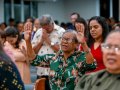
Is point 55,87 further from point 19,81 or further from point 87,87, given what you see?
point 87,87

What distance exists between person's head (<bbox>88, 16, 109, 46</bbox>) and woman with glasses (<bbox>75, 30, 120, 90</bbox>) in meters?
2.11

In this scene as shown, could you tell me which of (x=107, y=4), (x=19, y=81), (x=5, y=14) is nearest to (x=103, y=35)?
(x=19, y=81)

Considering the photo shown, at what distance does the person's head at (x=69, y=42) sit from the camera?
5262mm

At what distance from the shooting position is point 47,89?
6152mm

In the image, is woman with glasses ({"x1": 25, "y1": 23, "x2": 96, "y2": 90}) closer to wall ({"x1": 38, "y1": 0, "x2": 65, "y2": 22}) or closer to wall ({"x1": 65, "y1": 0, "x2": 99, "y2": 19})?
wall ({"x1": 38, "y1": 0, "x2": 65, "y2": 22})

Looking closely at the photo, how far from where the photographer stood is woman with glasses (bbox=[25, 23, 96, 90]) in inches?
200

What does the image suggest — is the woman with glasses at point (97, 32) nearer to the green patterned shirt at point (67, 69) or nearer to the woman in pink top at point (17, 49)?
the green patterned shirt at point (67, 69)

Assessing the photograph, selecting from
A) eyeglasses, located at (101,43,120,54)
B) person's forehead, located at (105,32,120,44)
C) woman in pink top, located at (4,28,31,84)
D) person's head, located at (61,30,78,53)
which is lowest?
woman in pink top, located at (4,28,31,84)

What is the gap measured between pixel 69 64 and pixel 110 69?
1.62 m

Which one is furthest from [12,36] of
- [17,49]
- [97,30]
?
[97,30]

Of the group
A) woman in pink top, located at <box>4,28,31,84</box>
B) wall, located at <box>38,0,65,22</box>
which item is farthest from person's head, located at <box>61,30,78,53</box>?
wall, located at <box>38,0,65,22</box>

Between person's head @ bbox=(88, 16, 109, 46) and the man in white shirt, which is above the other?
person's head @ bbox=(88, 16, 109, 46)

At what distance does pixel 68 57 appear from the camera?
17.1 ft

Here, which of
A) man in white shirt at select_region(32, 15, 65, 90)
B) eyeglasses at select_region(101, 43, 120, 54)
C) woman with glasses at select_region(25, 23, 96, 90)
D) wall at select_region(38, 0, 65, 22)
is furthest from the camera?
wall at select_region(38, 0, 65, 22)
